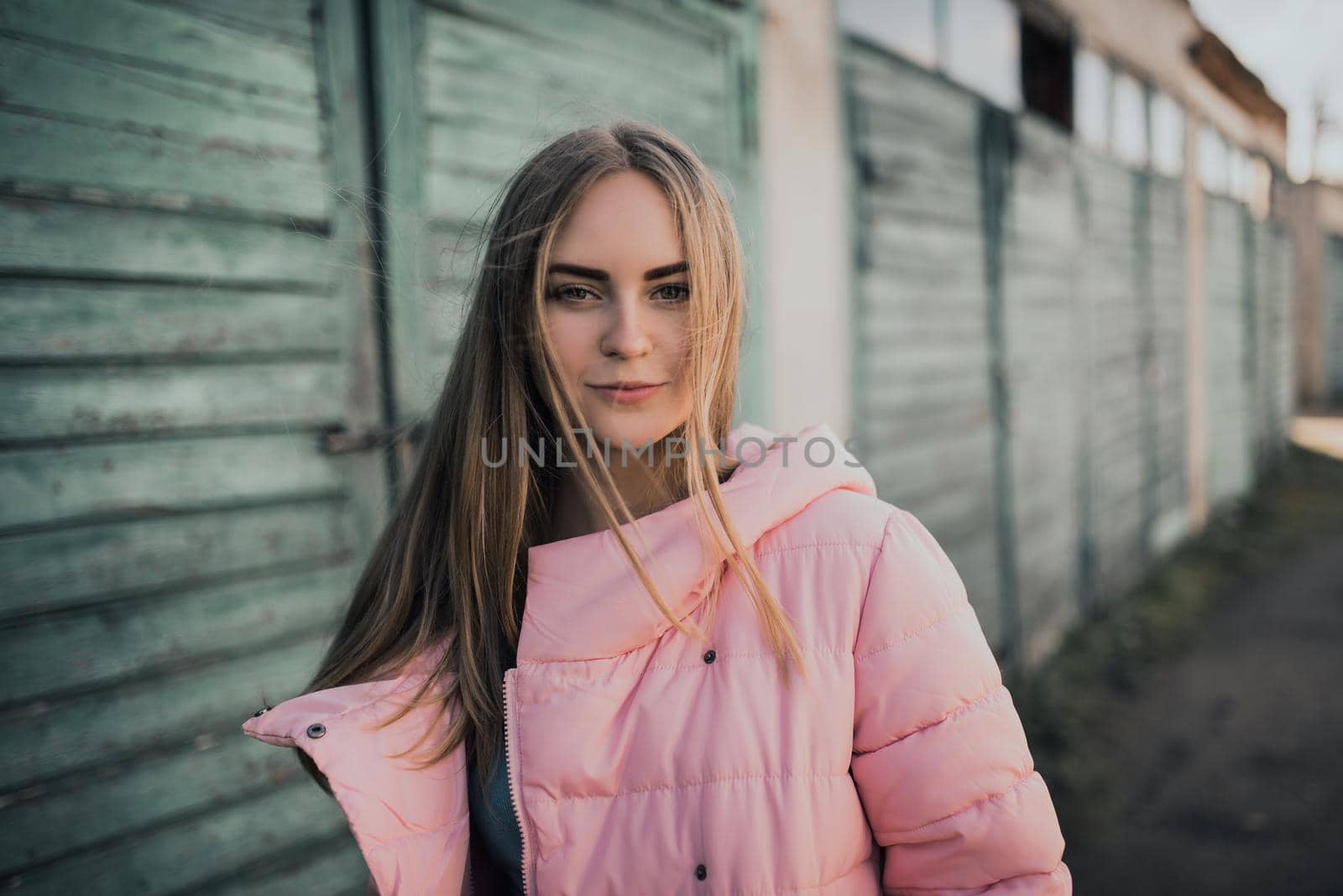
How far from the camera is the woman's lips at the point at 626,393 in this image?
121 cm

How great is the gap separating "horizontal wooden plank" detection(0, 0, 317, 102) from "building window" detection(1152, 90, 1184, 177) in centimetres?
735

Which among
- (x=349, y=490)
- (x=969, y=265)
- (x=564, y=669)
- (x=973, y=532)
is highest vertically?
(x=969, y=265)

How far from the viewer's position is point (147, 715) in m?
1.82

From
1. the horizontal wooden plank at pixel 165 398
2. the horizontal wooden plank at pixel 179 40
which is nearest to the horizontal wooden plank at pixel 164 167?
the horizontal wooden plank at pixel 179 40

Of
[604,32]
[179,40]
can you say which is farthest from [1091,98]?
[179,40]

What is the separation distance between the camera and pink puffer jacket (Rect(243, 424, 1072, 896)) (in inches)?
41.5

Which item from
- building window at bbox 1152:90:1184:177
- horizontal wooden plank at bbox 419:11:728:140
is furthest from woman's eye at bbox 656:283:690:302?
building window at bbox 1152:90:1184:177

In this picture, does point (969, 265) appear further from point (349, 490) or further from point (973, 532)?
point (349, 490)

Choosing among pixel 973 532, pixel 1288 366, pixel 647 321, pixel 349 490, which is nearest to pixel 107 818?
pixel 349 490

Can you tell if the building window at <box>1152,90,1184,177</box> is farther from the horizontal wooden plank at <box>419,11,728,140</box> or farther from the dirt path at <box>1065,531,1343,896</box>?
the horizontal wooden plank at <box>419,11,728,140</box>

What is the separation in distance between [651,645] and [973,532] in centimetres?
375

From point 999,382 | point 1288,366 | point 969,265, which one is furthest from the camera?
point 1288,366

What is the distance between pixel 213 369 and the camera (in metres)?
1.89

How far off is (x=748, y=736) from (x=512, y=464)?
54cm
